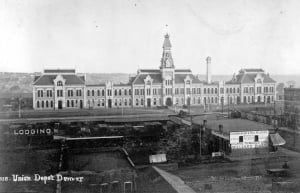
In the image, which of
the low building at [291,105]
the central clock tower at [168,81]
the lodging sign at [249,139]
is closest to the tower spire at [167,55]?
the central clock tower at [168,81]

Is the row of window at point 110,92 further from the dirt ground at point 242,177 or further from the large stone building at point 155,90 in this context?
the dirt ground at point 242,177

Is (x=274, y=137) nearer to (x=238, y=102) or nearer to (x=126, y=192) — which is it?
(x=126, y=192)

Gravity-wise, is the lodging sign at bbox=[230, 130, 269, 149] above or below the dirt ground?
above

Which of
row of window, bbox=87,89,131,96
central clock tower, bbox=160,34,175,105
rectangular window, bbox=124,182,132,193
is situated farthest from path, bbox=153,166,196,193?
row of window, bbox=87,89,131,96

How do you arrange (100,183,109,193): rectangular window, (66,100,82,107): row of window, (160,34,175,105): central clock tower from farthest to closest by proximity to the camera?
(160,34,175,105): central clock tower
(66,100,82,107): row of window
(100,183,109,193): rectangular window

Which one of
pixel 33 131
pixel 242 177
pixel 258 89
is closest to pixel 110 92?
pixel 258 89

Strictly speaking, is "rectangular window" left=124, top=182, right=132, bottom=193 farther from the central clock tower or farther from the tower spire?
the central clock tower

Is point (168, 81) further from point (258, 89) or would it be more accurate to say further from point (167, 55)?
point (258, 89)
